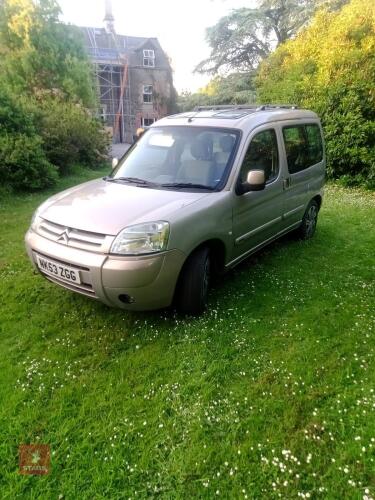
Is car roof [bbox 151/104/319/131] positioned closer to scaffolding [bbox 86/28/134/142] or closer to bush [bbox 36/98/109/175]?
bush [bbox 36/98/109/175]

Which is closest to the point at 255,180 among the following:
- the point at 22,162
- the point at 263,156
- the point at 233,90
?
the point at 263,156

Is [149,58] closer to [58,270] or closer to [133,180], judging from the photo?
[133,180]

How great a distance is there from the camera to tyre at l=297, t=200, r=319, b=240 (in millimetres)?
5273

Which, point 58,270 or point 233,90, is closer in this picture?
point 58,270

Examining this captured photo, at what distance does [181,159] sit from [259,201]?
37.3 inches

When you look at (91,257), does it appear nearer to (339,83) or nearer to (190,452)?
(190,452)

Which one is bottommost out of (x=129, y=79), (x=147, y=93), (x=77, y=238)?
(x=77, y=238)

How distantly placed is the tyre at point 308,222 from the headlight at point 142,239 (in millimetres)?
3117

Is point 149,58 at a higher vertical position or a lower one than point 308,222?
higher

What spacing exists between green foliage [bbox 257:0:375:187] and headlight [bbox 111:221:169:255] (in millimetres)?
8367

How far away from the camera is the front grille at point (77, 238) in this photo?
270 cm

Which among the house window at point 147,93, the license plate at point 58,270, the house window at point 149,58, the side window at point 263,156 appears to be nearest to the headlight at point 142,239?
the license plate at point 58,270

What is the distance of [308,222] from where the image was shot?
17.6 feet

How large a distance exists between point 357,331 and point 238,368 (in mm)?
1225
